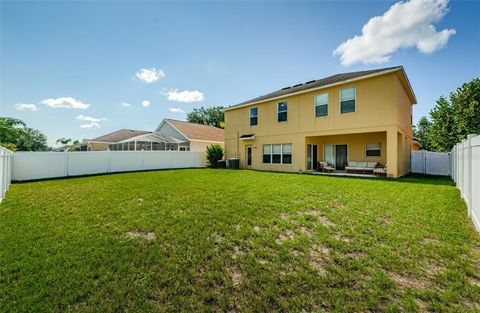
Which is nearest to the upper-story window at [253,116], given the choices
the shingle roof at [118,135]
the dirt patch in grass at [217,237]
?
the dirt patch in grass at [217,237]

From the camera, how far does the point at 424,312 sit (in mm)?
2166

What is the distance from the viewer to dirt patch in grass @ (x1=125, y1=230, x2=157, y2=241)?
4027 mm

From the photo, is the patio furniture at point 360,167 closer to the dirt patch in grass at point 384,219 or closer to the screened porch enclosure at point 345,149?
the screened porch enclosure at point 345,149

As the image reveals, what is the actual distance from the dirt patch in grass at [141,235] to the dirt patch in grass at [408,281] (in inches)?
155

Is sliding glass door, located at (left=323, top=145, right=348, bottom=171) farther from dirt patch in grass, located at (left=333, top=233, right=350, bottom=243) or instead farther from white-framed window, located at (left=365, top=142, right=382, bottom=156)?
dirt patch in grass, located at (left=333, top=233, right=350, bottom=243)

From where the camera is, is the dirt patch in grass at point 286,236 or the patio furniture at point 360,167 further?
the patio furniture at point 360,167

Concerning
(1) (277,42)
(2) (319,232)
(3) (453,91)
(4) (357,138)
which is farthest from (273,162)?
(3) (453,91)

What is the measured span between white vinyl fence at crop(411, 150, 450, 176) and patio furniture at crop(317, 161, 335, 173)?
6.70m

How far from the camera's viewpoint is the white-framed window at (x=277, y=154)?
15.6m

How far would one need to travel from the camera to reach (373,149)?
14008 mm

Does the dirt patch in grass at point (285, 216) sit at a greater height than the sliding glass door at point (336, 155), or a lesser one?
lesser

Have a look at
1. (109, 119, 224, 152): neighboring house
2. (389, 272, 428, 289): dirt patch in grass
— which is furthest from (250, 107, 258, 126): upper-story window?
(389, 272, 428, 289): dirt patch in grass

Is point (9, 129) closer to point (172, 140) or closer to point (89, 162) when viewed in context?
point (172, 140)

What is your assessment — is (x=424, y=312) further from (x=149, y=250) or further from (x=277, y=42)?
(x=277, y=42)
